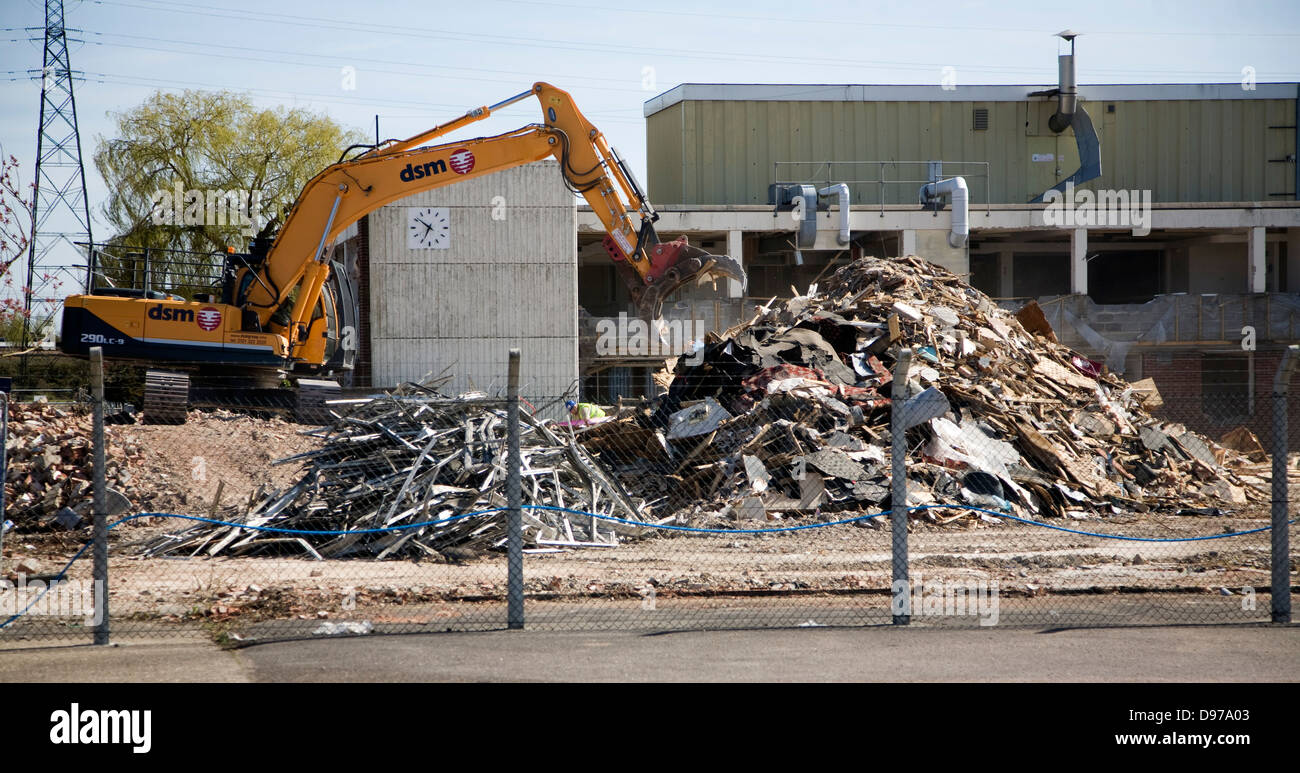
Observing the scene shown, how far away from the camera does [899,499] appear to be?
730 centimetres

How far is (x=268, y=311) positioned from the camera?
1780cm

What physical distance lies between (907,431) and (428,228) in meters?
14.6

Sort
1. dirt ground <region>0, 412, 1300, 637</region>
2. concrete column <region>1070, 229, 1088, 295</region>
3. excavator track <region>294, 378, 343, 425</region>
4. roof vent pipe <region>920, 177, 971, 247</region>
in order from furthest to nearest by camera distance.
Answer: concrete column <region>1070, 229, 1088, 295</region> < roof vent pipe <region>920, 177, 971, 247</region> < excavator track <region>294, 378, 343, 425</region> < dirt ground <region>0, 412, 1300, 637</region>

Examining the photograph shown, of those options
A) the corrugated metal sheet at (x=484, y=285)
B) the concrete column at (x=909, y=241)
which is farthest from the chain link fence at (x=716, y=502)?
the concrete column at (x=909, y=241)

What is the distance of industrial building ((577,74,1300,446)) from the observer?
29.1m

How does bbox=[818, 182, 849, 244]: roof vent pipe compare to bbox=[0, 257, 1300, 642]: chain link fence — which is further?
bbox=[818, 182, 849, 244]: roof vent pipe

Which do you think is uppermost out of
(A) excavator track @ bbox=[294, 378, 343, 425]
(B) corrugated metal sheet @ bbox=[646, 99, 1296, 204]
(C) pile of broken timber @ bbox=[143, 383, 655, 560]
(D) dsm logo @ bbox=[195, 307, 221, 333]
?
(B) corrugated metal sheet @ bbox=[646, 99, 1296, 204]

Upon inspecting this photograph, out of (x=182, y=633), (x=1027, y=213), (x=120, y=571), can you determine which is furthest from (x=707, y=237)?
(x=182, y=633)

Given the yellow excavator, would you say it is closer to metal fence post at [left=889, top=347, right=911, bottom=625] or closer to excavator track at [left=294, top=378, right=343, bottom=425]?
excavator track at [left=294, top=378, right=343, bottom=425]

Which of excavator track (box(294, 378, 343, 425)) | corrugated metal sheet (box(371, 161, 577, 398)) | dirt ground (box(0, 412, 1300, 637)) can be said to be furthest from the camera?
corrugated metal sheet (box(371, 161, 577, 398))

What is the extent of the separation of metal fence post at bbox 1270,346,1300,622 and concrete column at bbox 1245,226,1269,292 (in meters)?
25.1

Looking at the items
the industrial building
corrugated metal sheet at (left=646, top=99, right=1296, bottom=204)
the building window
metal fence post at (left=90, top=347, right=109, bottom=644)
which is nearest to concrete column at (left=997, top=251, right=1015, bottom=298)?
the industrial building

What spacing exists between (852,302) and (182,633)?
11.8m
